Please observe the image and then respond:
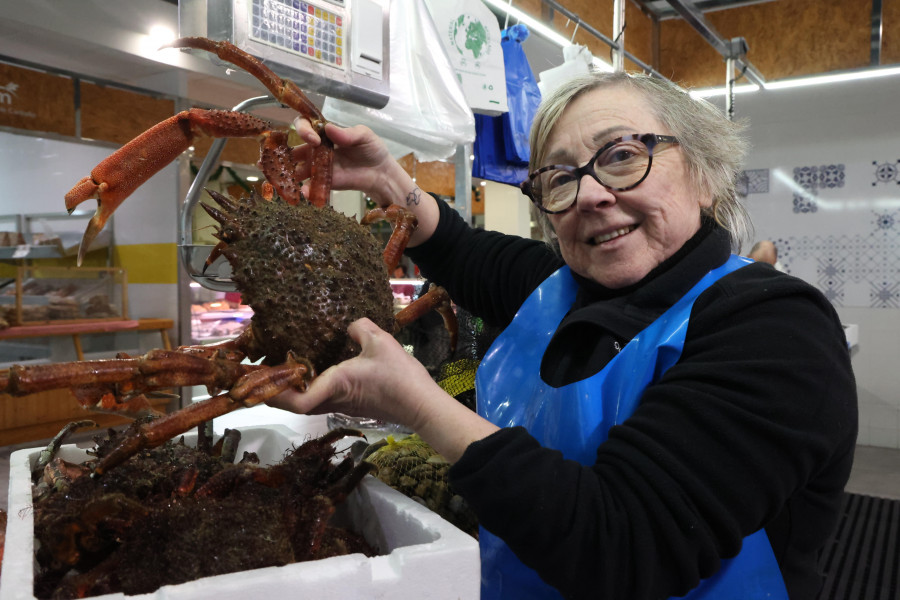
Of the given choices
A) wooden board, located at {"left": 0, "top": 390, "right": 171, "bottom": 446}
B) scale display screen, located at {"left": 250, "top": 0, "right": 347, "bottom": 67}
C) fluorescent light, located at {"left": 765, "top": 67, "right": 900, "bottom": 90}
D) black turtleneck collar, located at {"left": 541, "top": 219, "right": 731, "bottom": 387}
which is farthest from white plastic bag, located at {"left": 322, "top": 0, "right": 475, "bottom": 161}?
fluorescent light, located at {"left": 765, "top": 67, "right": 900, "bottom": 90}

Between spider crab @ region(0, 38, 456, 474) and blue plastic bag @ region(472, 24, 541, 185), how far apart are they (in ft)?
4.35

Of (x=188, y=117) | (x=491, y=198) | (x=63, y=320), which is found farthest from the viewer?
(x=491, y=198)

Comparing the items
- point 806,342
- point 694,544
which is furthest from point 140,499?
point 806,342

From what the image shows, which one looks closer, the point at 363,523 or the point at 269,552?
the point at 269,552

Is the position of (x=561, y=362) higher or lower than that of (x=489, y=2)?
lower

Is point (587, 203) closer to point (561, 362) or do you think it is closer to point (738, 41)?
point (561, 362)

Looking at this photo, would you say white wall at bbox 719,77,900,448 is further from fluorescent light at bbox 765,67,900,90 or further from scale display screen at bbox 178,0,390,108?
scale display screen at bbox 178,0,390,108

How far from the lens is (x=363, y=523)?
944 mm

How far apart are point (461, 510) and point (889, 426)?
512cm

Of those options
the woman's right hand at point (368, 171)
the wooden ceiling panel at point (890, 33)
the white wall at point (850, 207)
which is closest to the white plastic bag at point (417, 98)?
the woman's right hand at point (368, 171)

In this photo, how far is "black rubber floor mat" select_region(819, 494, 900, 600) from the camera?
99.1 inches

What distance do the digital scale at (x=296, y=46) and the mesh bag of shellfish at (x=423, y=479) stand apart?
47cm

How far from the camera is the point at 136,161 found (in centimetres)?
97

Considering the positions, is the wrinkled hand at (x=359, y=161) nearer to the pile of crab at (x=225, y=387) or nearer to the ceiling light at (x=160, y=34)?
the pile of crab at (x=225, y=387)
